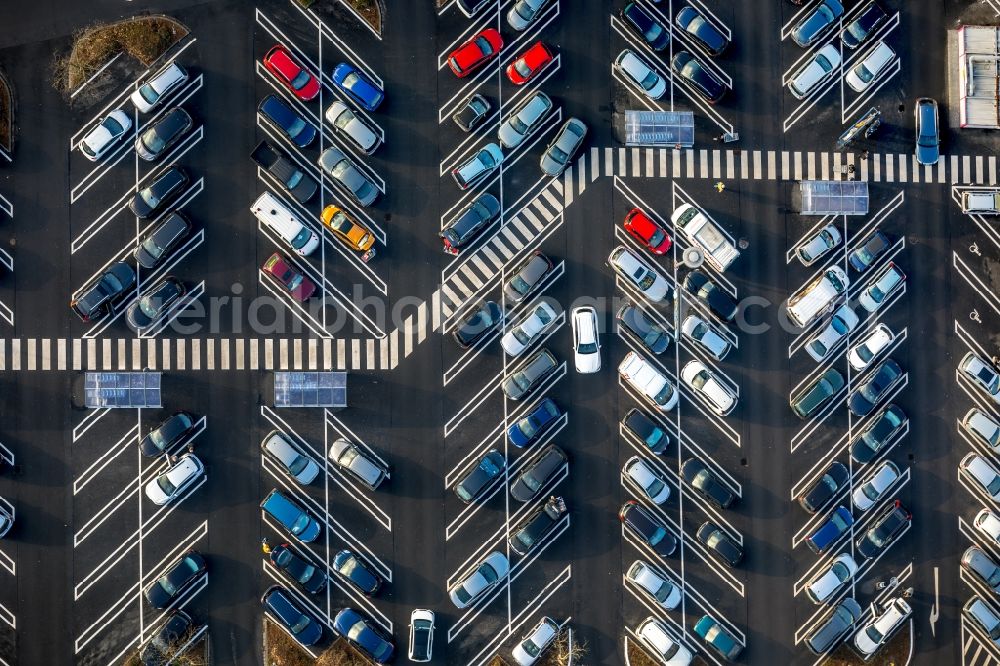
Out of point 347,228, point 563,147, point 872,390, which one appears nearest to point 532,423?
point 347,228

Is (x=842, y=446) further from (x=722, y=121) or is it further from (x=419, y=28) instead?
(x=419, y=28)

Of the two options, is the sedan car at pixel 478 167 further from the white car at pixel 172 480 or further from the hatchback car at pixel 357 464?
the white car at pixel 172 480

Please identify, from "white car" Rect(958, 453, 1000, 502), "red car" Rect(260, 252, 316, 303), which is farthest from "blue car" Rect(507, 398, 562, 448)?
Answer: "white car" Rect(958, 453, 1000, 502)

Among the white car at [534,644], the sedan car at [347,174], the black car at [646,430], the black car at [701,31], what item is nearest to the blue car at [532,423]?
the black car at [646,430]

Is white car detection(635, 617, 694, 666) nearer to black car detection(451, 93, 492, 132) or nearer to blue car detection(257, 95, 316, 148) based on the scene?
black car detection(451, 93, 492, 132)

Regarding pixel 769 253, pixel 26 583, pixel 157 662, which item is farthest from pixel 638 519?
pixel 26 583

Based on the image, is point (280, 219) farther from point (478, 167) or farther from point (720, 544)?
point (720, 544)
